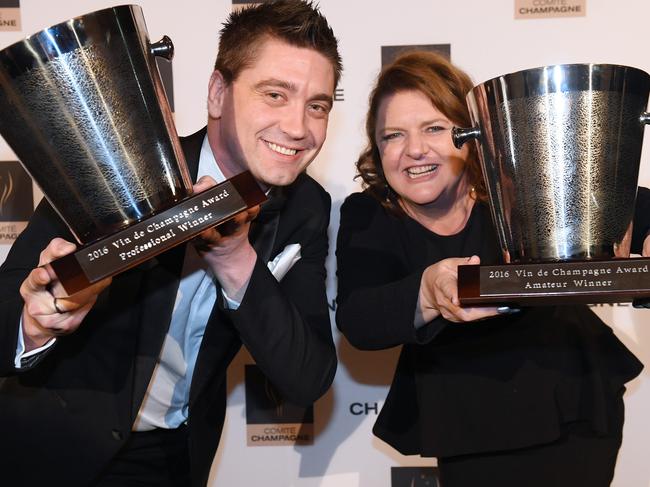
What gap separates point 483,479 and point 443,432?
0.10 metres

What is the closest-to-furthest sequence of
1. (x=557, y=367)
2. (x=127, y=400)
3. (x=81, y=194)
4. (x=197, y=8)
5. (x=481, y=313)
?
(x=81, y=194), (x=481, y=313), (x=127, y=400), (x=557, y=367), (x=197, y=8)

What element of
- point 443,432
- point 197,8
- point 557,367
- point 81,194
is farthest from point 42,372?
point 197,8

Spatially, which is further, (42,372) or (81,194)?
(42,372)

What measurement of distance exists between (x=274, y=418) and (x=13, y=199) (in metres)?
0.83

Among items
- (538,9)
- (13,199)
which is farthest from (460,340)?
(13,199)

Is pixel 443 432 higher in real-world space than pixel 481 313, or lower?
lower

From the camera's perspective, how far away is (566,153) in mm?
1002

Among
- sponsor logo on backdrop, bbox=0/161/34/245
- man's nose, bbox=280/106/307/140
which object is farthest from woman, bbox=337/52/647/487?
sponsor logo on backdrop, bbox=0/161/34/245

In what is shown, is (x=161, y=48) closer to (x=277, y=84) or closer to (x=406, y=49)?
(x=277, y=84)

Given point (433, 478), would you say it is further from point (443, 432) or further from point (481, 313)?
point (481, 313)

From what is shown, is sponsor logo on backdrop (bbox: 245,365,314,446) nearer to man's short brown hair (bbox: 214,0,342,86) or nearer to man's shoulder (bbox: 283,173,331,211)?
man's shoulder (bbox: 283,173,331,211)

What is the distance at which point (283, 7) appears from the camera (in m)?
1.29

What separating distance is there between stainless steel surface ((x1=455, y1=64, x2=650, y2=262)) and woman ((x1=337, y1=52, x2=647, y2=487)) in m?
0.27

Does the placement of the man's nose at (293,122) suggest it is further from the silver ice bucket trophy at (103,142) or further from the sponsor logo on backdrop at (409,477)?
the sponsor logo on backdrop at (409,477)
